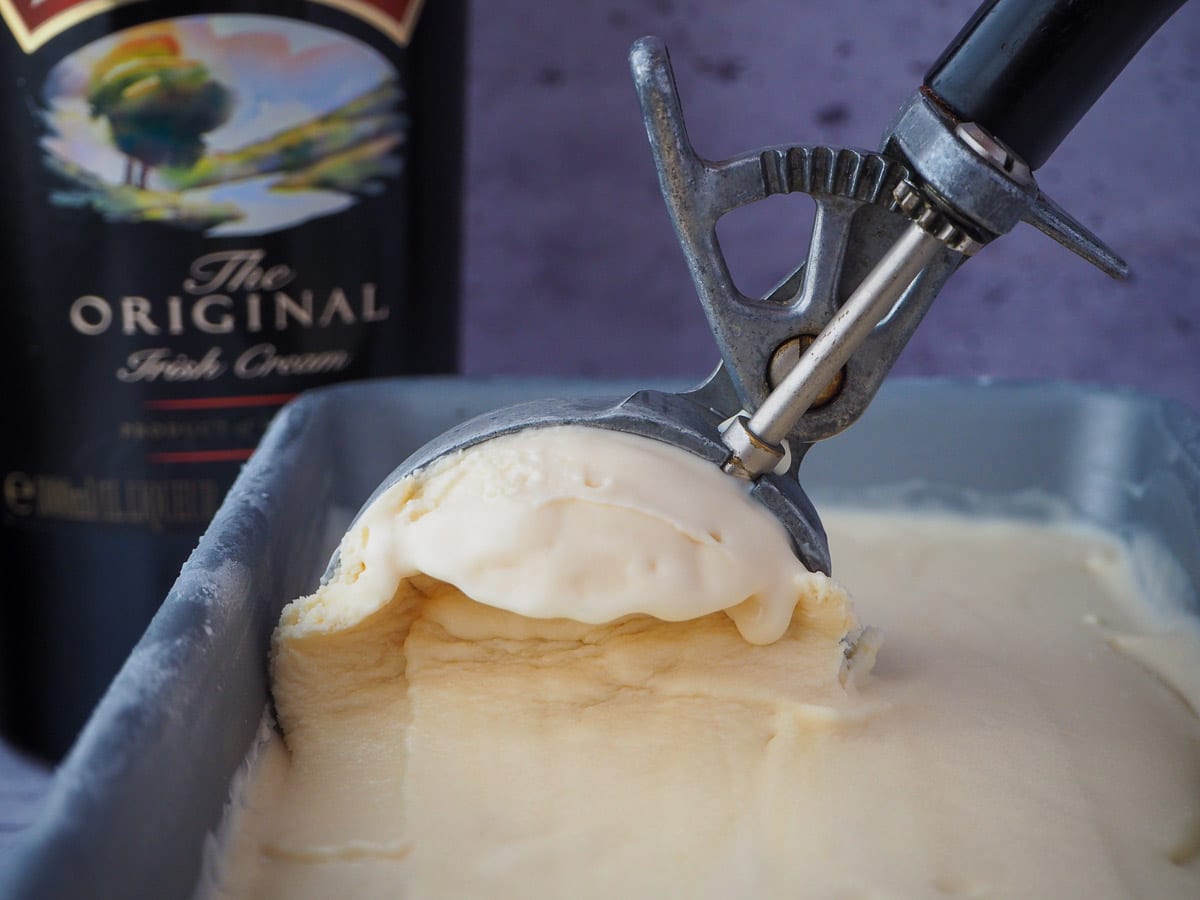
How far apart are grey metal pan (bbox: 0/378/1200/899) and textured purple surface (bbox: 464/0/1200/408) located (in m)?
0.29

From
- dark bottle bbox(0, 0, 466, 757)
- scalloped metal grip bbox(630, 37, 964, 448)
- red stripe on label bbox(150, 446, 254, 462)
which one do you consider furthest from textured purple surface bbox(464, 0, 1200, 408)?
scalloped metal grip bbox(630, 37, 964, 448)

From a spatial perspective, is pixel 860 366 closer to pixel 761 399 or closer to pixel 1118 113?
pixel 761 399

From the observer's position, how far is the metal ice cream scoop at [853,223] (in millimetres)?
387

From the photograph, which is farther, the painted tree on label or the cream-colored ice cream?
the painted tree on label

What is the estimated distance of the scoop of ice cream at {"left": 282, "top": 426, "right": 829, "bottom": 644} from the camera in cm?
41

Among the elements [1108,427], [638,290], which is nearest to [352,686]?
[1108,427]

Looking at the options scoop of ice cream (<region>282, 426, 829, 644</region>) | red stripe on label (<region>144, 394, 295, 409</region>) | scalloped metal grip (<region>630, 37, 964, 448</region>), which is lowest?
red stripe on label (<region>144, 394, 295, 409</region>)

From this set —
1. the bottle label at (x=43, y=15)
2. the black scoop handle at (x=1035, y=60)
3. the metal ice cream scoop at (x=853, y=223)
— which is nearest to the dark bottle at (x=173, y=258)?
the bottle label at (x=43, y=15)

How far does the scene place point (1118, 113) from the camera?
882 millimetres

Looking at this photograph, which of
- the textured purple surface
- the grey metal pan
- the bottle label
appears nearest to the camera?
the grey metal pan

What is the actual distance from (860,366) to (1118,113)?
1.81 feet

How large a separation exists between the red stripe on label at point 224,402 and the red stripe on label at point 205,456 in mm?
23

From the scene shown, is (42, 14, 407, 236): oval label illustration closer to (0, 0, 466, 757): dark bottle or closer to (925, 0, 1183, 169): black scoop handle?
(0, 0, 466, 757): dark bottle

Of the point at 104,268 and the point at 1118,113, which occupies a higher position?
the point at 1118,113
